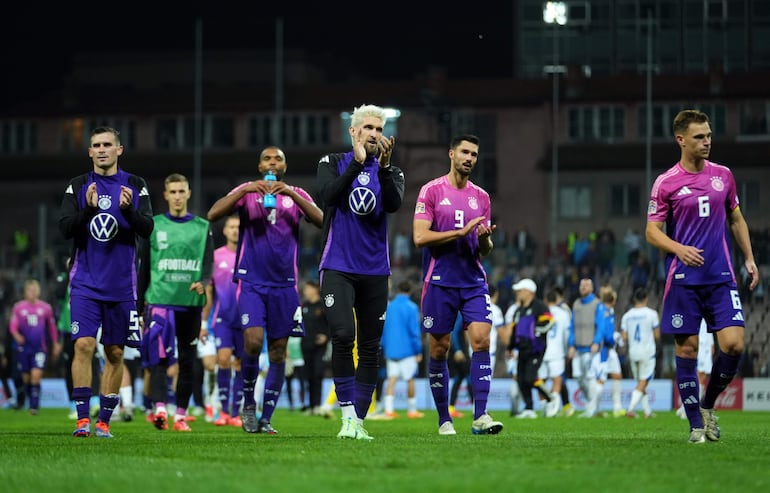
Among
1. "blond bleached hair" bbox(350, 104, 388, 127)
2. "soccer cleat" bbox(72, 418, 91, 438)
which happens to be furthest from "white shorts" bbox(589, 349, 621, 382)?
"blond bleached hair" bbox(350, 104, 388, 127)

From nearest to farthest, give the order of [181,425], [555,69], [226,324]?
[181,425], [226,324], [555,69]

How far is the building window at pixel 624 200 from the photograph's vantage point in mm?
43881

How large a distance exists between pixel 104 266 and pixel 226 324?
4.79 meters

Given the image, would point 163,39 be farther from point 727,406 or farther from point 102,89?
point 727,406

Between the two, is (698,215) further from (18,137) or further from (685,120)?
(18,137)

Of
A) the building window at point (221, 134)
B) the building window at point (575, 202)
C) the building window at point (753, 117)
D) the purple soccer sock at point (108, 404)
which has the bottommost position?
the purple soccer sock at point (108, 404)

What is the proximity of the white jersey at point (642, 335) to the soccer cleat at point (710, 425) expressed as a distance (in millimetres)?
13037

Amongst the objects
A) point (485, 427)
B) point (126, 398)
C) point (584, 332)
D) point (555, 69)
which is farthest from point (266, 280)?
point (555, 69)

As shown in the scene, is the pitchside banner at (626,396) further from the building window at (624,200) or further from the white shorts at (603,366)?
the building window at (624,200)

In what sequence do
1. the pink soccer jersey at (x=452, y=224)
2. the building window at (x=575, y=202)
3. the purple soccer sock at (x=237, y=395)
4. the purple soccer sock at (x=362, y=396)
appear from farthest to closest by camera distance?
the building window at (x=575, y=202) < the purple soccer sock at (x=237, y=395) < the pink soccer jersey at (x=452, y=224) < the purple soccer sock at (x=362, y=396)

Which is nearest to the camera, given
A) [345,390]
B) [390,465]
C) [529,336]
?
[390,465]

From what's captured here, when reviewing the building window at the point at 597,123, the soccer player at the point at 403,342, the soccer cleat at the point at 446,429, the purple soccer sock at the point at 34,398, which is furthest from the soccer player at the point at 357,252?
the building window at the point at 597,123

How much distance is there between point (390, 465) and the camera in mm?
8039

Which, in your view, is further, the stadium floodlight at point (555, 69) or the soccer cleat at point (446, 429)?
the stadium floodlight at point (555, 69)
